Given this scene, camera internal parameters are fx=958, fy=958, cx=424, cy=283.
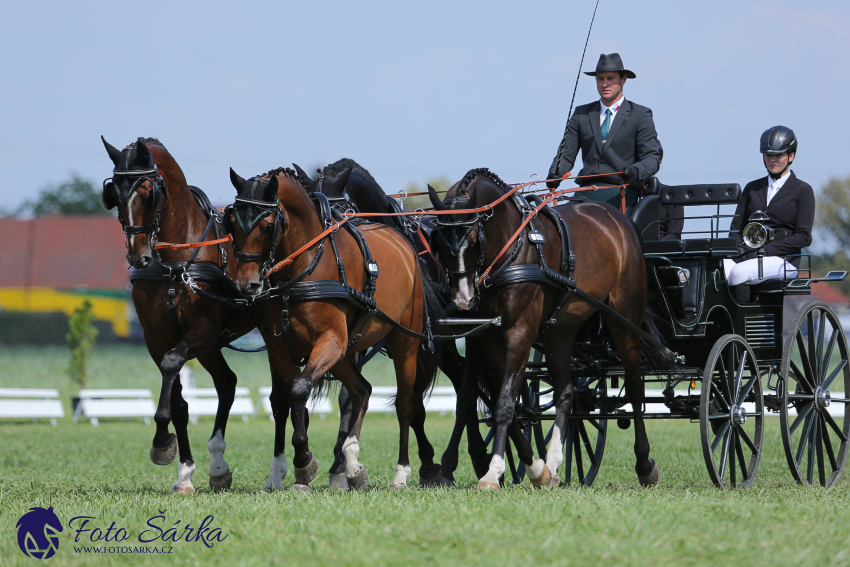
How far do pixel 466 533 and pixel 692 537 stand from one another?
109 cm

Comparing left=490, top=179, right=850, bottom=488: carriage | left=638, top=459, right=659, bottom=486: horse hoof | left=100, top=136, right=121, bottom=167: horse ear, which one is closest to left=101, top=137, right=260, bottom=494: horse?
left=100, top=136, right=121, bottom=167: horse ear

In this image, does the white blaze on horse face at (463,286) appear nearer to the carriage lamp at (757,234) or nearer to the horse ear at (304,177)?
the horse ear at (304,177)

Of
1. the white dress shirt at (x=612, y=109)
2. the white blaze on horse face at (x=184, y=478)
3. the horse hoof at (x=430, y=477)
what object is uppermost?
the white dress shirt at (x=612, y=109)

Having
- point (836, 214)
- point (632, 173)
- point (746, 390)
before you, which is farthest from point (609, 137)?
point (836, 214)

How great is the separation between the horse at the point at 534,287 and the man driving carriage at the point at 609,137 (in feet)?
2.00

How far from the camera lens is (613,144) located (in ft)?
27.3

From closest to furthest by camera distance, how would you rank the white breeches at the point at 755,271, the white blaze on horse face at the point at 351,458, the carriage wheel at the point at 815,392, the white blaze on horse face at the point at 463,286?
the white blaze on horse face at the point at 463,286 → the white blaze on horse face at the point at 351,458 → the carriage wheel at the point at 815,392 → the white breeches at the point at 755,271

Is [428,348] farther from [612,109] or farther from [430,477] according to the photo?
[612,109]

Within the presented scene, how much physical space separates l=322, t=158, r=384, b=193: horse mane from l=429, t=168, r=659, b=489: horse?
1.55 meters

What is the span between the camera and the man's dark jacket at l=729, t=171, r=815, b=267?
8164 millimetres

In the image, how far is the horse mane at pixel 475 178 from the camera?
678 centimetres

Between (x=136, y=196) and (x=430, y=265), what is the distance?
8.99 ft

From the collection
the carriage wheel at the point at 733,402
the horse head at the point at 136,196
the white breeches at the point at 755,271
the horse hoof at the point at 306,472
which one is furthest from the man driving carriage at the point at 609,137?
the horse head at the point at 136,196

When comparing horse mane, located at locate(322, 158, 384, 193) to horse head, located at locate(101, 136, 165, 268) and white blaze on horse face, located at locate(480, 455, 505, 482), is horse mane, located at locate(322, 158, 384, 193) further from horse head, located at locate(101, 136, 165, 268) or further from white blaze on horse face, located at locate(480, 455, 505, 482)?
white blaze on horse face, located at locate(480, 455, 505, 482)
